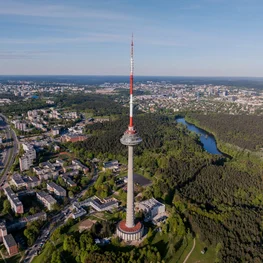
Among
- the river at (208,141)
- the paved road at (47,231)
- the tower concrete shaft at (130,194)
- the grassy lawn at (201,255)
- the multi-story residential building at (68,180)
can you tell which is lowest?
the river at (208,141)

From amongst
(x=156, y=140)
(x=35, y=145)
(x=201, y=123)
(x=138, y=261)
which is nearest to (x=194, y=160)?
(x=156, y=140)

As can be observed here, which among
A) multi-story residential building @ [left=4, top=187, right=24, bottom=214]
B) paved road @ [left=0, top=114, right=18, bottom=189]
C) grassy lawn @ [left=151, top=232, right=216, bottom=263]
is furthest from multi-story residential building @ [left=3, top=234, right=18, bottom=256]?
paved road @ [left=0, top=114, right=18, bottom=189]

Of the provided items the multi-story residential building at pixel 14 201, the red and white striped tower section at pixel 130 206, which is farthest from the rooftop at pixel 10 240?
the red and white striped tower section at pixel 130 206

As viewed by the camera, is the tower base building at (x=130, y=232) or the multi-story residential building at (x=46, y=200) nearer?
the tower base building at (x=130, y=232)

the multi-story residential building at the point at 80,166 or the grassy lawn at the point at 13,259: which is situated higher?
the multi-story residential building at the point at 80,166

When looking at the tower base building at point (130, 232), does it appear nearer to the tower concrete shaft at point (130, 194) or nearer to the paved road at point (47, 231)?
the tower concrete shaft at point (130, 194)

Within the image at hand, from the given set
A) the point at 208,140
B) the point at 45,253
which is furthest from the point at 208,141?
the point at 45,253
